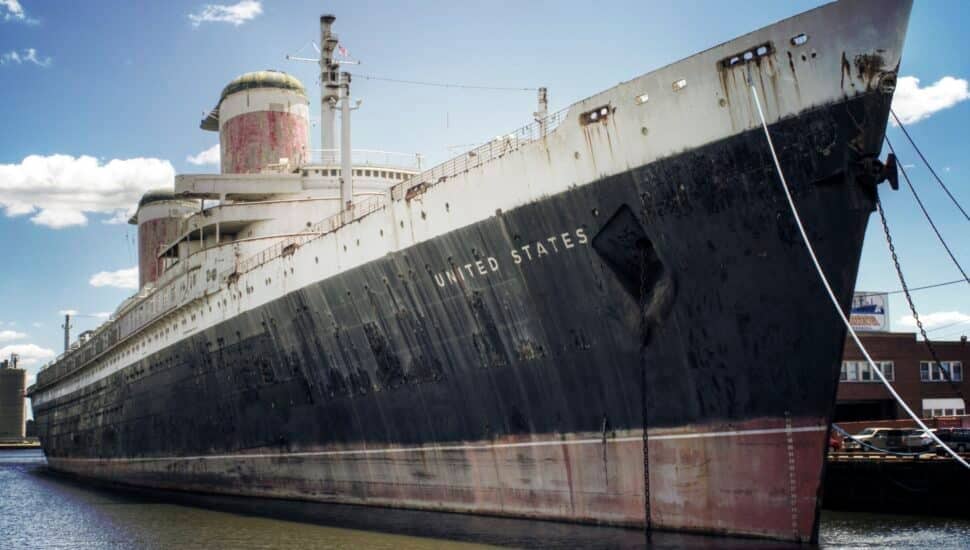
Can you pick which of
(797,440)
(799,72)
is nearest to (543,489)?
(797,440)

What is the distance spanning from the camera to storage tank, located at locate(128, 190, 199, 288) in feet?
122

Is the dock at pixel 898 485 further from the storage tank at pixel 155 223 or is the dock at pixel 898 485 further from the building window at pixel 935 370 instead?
the storage tank at pixel 155 223

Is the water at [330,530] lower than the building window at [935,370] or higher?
lower

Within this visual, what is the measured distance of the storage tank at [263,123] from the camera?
26859 mm

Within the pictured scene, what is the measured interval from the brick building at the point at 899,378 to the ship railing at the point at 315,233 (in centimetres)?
2053

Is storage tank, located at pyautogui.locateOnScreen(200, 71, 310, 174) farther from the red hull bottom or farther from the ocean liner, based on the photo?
the red hull bottom

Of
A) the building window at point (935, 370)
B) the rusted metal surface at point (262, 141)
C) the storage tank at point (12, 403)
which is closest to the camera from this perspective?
the rusted metal surface at point (262, 141)

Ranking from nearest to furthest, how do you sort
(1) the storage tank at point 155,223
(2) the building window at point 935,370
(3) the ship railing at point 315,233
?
(3) the ship railing at point 315,233
(2) the building window at point 935,370
(1) the storage tank at point 155,223

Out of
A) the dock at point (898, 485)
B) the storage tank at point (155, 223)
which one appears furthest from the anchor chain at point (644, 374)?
the storage tank at point (155, 223)

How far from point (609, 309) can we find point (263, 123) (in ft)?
58.8

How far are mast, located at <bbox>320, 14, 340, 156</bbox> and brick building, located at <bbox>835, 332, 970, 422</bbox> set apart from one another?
65.9 ft

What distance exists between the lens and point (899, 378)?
32.4m

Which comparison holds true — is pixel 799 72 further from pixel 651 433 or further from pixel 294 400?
pixel 294 400

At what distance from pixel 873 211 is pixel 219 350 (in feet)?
52.5
